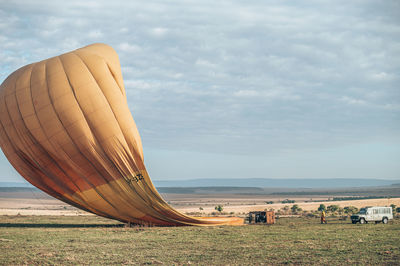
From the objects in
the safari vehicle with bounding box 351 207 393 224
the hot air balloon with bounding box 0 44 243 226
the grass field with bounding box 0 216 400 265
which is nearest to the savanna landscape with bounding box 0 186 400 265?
the grass field with bounding box 0 216 400 265

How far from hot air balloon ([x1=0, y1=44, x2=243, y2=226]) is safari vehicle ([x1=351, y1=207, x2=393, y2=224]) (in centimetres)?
1639

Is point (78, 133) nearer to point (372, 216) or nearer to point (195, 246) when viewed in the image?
point (195, 246)

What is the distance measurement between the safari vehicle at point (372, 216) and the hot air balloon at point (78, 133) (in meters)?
16.4

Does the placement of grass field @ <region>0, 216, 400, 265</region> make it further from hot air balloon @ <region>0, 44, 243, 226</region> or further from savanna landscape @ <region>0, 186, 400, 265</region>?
hot air balloon @ <region>0, 44, 243, 226</region>

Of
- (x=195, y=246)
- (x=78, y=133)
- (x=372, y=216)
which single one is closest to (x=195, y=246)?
(x=195, y=246)

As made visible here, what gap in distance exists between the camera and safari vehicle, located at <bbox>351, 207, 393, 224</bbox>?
38.2 meters

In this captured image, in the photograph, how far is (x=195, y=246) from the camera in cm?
2212

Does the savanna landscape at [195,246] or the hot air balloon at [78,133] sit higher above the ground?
the hot air balloon at [78,133]

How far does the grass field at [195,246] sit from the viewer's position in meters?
Answer: 18.2

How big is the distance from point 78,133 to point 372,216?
24.1 metres

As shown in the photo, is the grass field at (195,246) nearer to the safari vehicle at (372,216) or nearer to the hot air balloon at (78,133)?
the hot air balloon at (78,133)

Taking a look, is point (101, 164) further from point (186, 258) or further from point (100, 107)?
point (186, 258)

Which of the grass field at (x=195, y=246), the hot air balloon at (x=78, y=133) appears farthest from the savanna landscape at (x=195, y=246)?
the hot air balloon at (x=78, y=133)

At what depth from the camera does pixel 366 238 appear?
2588 centimetres
